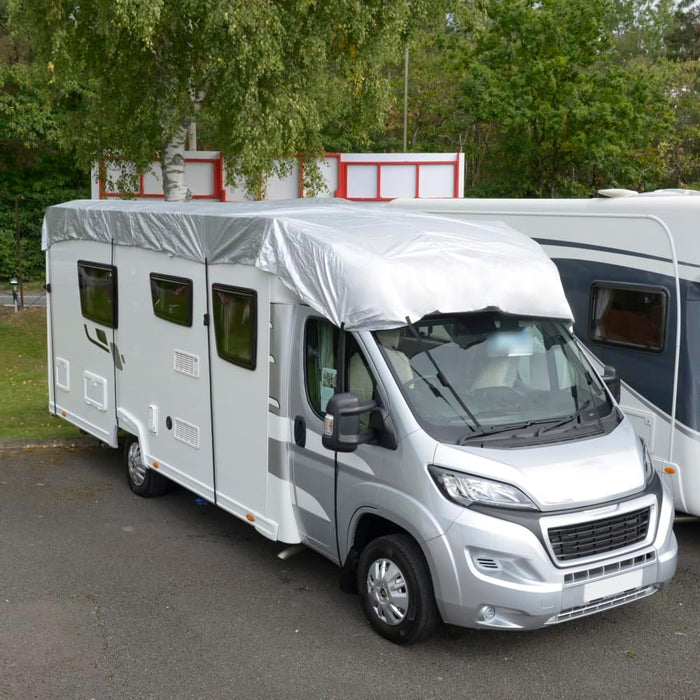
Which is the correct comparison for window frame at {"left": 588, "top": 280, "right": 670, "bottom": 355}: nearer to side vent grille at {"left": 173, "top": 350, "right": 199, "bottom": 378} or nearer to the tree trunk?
side vent grille at {"left": 173, "top": 350, "right": 199, "bottom": 378}

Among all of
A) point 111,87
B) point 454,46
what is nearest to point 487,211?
point 111,87

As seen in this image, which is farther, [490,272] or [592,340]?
[592,340]

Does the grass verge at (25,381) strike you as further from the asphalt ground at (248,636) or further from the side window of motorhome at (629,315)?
the side window of motorhome at (629,315)

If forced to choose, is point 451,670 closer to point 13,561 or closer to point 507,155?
point 13,561

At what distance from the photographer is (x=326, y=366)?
6.54m

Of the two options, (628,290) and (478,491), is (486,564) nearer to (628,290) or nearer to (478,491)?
(478,491)

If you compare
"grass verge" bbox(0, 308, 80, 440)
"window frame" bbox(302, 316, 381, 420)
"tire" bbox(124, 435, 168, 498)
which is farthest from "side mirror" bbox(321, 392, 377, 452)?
"grass verge" bbox(0, 308, 80, 440)

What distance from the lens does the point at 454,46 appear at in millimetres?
31172

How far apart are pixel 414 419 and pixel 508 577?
1099mm

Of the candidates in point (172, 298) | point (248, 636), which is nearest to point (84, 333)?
point (172, 298)

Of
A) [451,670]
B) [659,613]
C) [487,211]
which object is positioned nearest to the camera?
[451,670]

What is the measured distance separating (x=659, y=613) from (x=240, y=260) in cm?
393

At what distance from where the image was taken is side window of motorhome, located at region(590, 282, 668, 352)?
306 inches

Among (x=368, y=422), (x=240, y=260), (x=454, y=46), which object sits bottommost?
(x=368, y=422)
